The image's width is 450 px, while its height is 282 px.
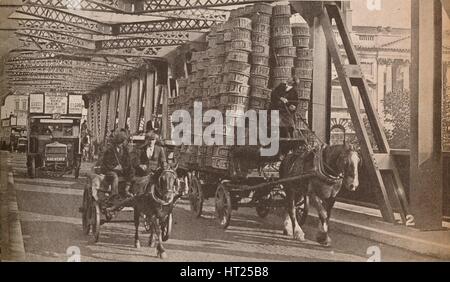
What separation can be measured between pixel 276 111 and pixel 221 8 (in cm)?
190

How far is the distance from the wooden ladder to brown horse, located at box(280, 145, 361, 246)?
94cm

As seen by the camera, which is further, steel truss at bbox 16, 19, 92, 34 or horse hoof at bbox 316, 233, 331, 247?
steel truss at bbox 16, 19, 92, 34

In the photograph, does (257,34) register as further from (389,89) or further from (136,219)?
(136,219)

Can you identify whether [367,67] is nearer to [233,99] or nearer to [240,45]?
[240,45]

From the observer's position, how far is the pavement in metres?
8.21

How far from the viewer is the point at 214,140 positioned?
8586 mm

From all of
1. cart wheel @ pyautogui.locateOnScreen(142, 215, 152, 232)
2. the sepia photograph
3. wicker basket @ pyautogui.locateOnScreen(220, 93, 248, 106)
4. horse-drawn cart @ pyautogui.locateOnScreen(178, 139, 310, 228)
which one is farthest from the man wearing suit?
wicker basket @ pyautogui.locateOnScreen(220, 93, 248, 106)

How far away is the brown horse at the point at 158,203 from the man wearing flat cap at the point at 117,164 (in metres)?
0.34

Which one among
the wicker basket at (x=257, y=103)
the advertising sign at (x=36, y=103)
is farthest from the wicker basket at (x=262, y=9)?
the advertising sign at (x=36, y=103)

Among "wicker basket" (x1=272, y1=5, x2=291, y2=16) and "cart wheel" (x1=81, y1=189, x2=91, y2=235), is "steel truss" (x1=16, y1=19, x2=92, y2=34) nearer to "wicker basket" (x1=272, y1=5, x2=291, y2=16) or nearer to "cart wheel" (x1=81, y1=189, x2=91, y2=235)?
"cart wheel" (x1=81, y1=189, x2=91, y2=235)

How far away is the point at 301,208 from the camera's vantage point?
28.1 ft

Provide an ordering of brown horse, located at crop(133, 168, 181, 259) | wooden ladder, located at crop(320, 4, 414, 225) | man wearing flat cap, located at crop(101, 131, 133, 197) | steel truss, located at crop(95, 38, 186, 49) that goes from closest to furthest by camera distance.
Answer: brown horse, located at crop(133, 168, 181, 259) < man wearing flat cap, located at crop(101, 131, 133, 197) < wooden ladder, located at crop(320, 4, 414, 225) < steel truss, located at crop(95, 38, 186, 49)
